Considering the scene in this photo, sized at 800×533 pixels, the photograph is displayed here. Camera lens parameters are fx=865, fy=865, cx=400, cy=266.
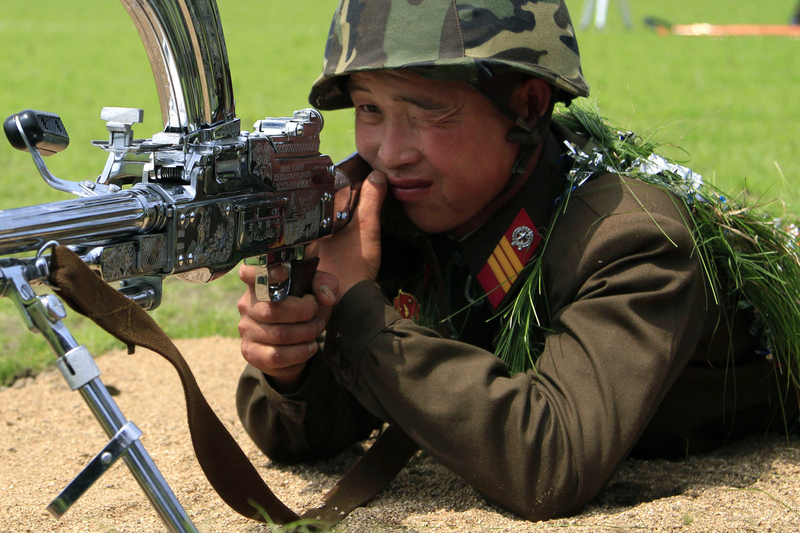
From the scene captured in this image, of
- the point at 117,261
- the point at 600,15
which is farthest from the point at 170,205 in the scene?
the point at 600,15

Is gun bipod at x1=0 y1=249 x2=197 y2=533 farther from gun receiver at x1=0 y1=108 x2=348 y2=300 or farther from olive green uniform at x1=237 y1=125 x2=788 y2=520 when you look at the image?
olive green uniform at x1=237 y1=125 x2=788 y2=520

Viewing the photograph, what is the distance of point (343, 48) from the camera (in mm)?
2516

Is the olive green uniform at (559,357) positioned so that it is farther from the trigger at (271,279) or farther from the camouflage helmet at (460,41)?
the camouflage helmet at (460,41)

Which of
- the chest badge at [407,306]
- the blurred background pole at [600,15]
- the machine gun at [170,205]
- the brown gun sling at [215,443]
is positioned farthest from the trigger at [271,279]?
the blurred background pole at [600,15]

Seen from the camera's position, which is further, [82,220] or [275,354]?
[275,354]

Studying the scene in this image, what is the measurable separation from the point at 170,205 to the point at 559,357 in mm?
1041

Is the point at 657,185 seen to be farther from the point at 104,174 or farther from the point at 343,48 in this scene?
the point at 104,174

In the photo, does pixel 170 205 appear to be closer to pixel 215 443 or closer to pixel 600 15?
pixel 215 443

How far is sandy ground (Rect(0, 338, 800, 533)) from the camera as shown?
7.06 feet

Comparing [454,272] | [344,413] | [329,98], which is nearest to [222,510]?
[344,413]

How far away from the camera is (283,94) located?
11078 mm

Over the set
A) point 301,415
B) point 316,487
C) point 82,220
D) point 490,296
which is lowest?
point 316,487

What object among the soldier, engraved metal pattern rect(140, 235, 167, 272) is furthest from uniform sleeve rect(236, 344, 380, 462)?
engraved metal pattern rect(140, 235, 167, 272)

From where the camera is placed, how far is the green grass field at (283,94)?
180 inches
